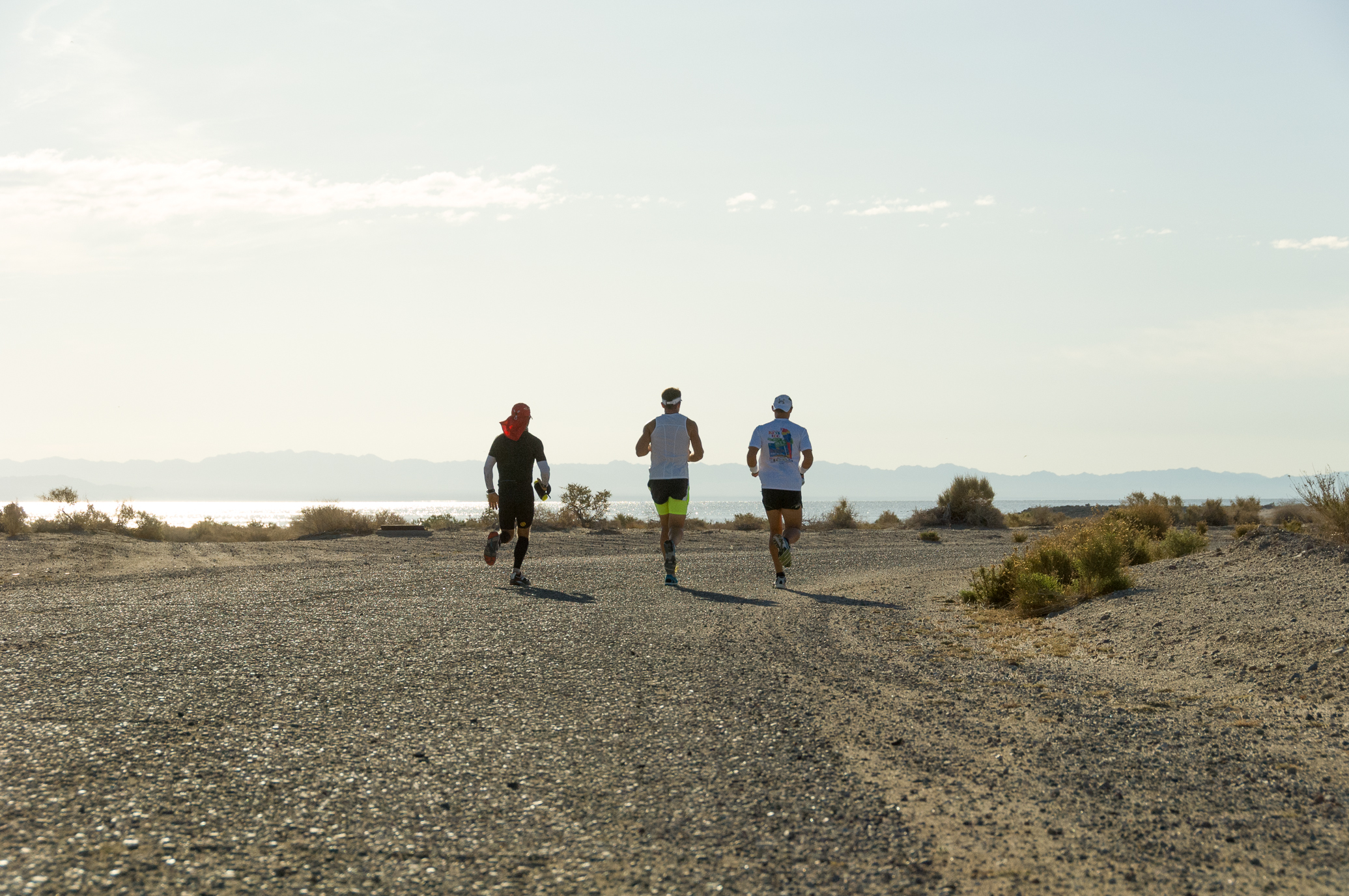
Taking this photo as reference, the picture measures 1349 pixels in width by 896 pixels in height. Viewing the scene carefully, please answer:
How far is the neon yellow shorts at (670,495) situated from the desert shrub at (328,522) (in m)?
13.8

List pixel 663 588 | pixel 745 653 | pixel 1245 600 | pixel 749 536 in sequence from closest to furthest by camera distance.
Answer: pixel 745 653, pixel 1245 600, pixel 663 588, pixel 749 536

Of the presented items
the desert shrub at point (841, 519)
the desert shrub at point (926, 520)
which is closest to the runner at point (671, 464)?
the desert shrub at point (841, 519)

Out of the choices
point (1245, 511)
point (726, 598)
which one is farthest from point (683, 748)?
point (1245, 511)

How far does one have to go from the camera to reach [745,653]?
6297 mm

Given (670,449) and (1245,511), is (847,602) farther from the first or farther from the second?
(1245,511)

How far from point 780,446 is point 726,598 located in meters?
2.45

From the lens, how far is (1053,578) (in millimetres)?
9531

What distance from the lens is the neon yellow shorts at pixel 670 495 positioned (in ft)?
37.3

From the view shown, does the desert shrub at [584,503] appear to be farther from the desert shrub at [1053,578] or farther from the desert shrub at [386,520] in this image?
the desert shrub at [1053,578]

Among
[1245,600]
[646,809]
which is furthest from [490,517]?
[646,809]

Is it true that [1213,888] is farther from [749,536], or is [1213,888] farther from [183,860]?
[749,536]

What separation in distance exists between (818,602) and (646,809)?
6.41m

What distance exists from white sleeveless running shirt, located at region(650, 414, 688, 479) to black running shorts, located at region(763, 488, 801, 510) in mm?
1141

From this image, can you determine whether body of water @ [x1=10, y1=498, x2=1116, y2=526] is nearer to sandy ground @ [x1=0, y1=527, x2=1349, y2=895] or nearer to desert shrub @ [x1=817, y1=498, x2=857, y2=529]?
desert shrub @ [x1=817, y1=498, x2=857, y2=529]
